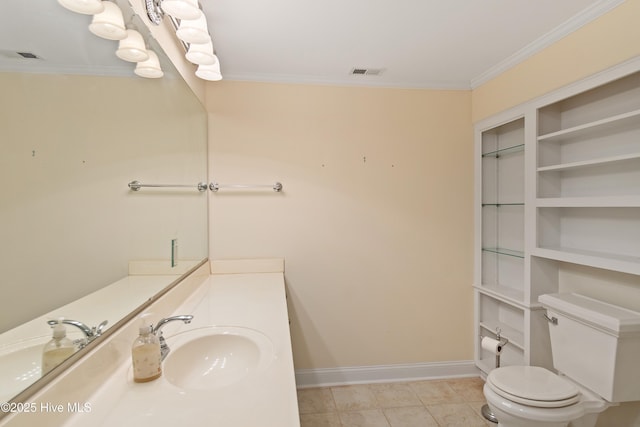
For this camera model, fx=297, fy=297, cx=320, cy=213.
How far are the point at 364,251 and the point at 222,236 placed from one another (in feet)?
3.60

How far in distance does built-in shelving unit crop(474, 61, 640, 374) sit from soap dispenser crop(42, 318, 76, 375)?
2175mm

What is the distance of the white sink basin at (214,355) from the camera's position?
1.07m

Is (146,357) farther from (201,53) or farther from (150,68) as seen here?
(201,53)

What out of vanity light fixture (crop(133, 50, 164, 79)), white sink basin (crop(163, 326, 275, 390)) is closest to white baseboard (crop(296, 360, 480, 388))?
white sink basin (crop(163, 326, 275, 390))

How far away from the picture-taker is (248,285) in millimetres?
1889

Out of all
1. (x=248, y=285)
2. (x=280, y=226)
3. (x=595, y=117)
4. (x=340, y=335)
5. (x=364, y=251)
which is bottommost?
(x=340, y=335)

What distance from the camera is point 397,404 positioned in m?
2.10

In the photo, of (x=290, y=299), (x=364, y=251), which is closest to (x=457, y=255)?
(x=364, y=251)

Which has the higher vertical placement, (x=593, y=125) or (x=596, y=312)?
(x=593, y=125)

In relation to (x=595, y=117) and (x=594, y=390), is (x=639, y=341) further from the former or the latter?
(x=595, y=117)

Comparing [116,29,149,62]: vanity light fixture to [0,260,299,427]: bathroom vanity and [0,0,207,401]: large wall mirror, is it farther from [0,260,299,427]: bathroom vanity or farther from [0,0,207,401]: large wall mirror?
[0,260,299,427]: bathroom vanity

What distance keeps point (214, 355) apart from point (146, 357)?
36cm

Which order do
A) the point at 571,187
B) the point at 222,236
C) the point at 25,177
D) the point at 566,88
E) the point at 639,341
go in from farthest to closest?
the point at 222,236
the point at 571,187
the point at 566,88
the point at 639,341
the point at 25,177

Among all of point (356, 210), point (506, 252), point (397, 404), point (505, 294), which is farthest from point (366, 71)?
point (397, 404)
